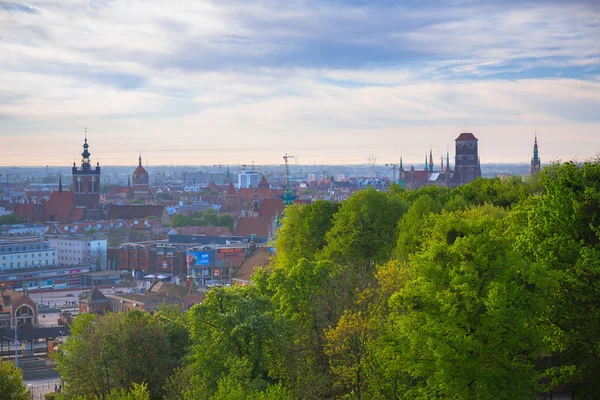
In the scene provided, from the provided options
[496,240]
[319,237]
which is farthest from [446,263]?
[319,237]

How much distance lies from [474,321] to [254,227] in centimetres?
10013

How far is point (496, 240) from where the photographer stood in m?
20.7

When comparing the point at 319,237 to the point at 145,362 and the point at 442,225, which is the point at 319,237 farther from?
the point at 442,225

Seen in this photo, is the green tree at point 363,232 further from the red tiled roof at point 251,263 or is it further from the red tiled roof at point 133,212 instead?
the red tiled roof at point 133,212

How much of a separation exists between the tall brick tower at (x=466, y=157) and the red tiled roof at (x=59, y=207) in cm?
6785

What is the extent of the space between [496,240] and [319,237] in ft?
66.0

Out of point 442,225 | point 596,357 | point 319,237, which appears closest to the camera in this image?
point 596,357

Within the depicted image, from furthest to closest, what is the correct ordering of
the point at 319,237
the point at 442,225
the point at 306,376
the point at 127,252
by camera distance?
the point at 127,252, the point at 319,237, the point at 306,376, the point at 442,225

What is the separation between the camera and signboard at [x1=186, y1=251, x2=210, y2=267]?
91812 millimetres

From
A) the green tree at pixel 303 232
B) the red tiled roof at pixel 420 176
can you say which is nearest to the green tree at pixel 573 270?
the green tree at pixel 303 232

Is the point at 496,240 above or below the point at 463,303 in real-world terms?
above

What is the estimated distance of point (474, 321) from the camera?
19938mm

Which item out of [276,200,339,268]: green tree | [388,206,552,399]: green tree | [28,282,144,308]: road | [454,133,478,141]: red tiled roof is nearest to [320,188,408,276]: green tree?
[276,200,339,268]: green tree

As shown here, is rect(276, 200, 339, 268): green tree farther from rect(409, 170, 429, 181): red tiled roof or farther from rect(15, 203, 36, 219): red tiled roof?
rect(409, 170, 429, 181): red tiled roof
